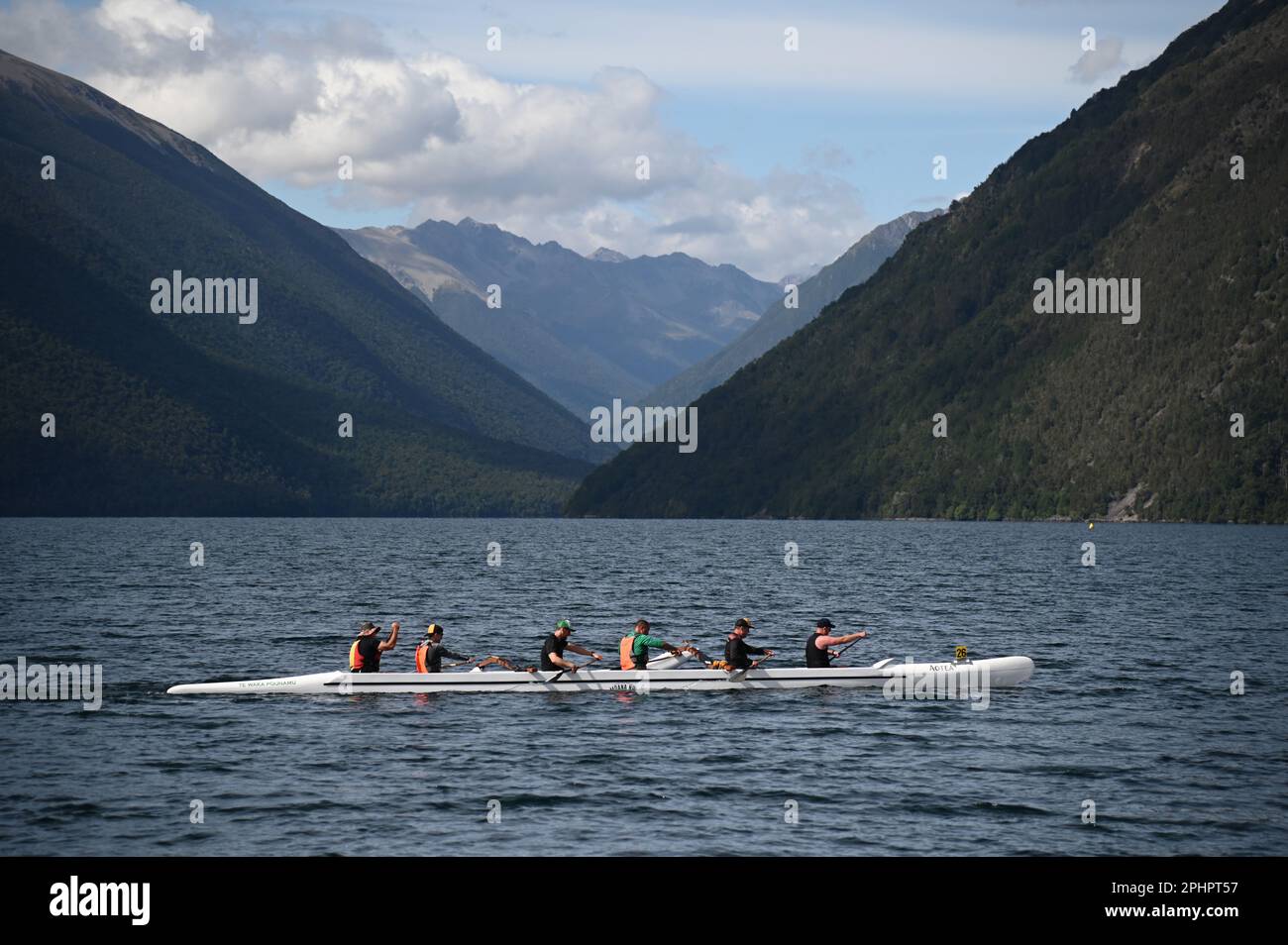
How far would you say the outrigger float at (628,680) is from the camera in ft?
147

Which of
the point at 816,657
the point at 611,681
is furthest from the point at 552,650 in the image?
the point at 816,657

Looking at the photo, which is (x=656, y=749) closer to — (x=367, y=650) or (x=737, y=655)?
(x=737, y=655)

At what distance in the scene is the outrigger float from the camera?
44.8 meters

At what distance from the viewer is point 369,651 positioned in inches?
1759

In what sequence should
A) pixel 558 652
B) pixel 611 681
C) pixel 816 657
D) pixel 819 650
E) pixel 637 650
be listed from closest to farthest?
pixel 558 652, pixel 611 681, pixel 637 650, pixel 819 650, pixel 816 657

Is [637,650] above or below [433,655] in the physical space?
Result: below

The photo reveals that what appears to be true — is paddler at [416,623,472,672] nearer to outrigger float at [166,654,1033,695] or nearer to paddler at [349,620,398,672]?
outrigger float at [166,654,1033,695]

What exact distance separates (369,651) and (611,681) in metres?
7.62

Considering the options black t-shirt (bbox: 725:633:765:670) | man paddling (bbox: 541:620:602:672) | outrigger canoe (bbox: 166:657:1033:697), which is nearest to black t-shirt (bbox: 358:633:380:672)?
outrigger canoe (bbox: 166:657:1033:697)

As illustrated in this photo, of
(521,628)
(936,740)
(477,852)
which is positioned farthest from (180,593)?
(477,852)

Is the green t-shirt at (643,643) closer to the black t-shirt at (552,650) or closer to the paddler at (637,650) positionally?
the paddler at (637,650)
